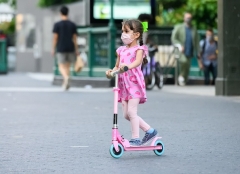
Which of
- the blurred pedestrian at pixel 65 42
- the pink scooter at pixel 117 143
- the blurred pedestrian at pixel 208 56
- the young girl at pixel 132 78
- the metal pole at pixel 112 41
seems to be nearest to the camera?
the pink scooter at pixel 117 143

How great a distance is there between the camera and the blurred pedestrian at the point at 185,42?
75.0ft

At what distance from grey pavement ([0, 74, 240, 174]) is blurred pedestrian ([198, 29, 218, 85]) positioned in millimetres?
5909

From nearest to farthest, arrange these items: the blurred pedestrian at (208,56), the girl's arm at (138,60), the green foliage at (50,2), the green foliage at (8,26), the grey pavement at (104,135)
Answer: the grey pavement at (104,135), the girl's arm at (138,60), the blurred pedestrian at (208,56), the green foliage at (50,2), the green foliage at (8,26)

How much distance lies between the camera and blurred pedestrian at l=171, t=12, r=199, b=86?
22.9 meters

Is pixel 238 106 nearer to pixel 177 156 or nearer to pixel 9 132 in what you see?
pixel 9 132

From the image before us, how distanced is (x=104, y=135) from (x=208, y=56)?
14.3 m

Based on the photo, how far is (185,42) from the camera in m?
23.0

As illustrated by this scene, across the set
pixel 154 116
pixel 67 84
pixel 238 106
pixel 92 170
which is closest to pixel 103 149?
pixel 92 170

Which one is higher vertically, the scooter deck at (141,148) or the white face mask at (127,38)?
the white face mask at (127,38)

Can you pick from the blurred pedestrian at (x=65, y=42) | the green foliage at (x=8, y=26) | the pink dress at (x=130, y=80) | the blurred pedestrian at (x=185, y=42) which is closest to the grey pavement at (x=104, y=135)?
the pink dress at (x=130, y=80)

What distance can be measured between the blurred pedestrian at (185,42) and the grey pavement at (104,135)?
4.98 meters

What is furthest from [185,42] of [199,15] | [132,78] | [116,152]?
[116,152]

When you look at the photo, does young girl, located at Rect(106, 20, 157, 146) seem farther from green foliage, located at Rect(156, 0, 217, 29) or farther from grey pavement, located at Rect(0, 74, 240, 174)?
green foliage, located at Rect(156, 0, 217, 29)

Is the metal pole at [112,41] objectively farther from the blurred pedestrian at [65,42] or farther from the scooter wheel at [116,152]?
the scooter wheel at [116,152]
